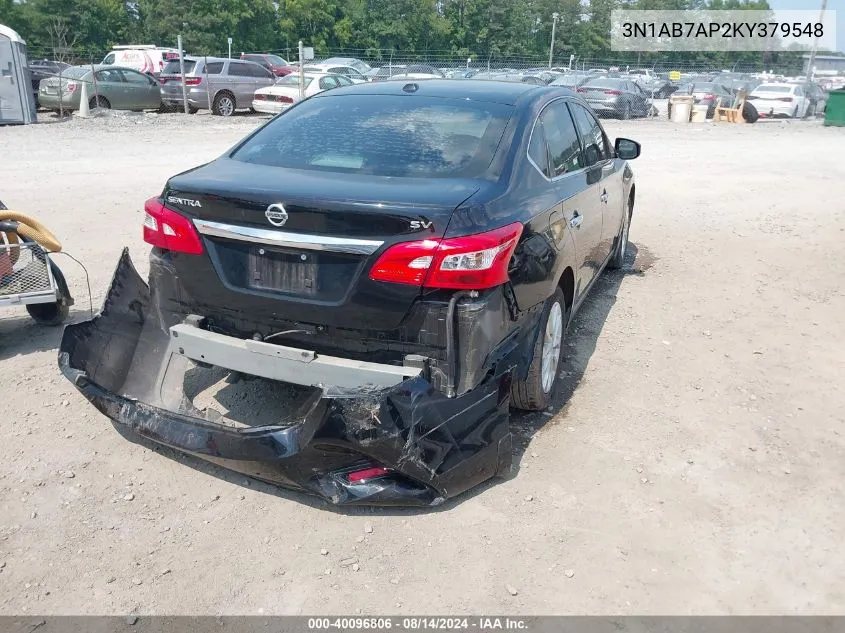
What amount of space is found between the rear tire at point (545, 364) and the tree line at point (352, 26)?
166 feet

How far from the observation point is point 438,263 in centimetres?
296

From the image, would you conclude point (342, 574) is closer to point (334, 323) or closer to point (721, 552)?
point (334, 323)

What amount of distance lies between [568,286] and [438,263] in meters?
1.53

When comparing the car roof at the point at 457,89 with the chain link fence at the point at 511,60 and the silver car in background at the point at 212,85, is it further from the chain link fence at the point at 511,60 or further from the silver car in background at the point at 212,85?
the chain link fence at the point at 511,60

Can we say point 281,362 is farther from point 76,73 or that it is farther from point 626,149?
point 76,73

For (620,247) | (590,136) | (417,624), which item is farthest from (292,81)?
(417,624)

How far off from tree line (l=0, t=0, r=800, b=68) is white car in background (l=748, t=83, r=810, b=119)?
1078 inches

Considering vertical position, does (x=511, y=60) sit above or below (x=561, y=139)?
below

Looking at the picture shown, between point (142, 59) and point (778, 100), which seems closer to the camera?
point (778, 100)

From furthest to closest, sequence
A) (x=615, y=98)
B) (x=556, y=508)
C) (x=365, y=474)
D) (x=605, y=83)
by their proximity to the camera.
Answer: (x=605, y=83), (x=615, y=98), (x=556, y=508), (x=365, y=474)

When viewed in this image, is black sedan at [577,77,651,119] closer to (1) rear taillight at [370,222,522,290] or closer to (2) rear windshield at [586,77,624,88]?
(2) rear windshield at [586,77,624,88]

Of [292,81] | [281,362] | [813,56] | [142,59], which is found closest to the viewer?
[281,362]

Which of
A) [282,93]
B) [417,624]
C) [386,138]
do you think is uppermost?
[386,138]

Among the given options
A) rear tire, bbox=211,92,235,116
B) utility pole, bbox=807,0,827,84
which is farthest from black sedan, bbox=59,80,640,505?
utility pole, bbox=807,0,827,84
